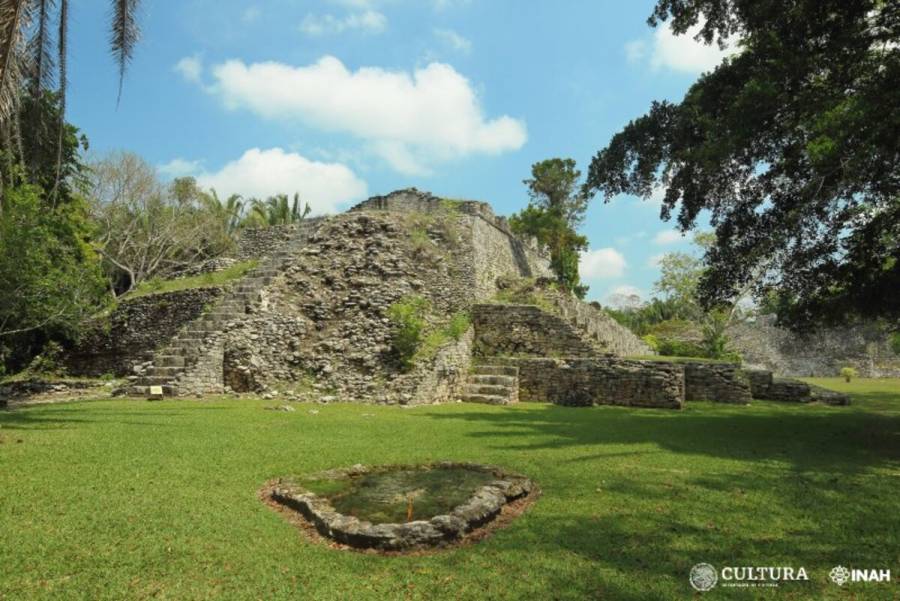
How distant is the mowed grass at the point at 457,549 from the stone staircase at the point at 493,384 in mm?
4801

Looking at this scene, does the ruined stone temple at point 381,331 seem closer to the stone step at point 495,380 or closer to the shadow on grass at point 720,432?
the stone step at point 495,380

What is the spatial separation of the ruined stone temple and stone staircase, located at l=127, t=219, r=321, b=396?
0.04 m

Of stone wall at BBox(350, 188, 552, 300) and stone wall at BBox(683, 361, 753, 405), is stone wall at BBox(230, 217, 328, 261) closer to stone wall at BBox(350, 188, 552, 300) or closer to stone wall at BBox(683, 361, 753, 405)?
stone wall at BBox(350, 188, 552, 300)

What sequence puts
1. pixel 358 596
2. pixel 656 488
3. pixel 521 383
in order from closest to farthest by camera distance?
pixel 358 596, pixel 656 488, pixel 521 383

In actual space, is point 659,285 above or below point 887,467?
above

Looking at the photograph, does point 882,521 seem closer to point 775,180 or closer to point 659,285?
point 775,180

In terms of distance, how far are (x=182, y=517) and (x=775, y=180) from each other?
11145 millimetres

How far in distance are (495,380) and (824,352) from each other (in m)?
34.4

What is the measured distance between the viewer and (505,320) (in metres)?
17.1

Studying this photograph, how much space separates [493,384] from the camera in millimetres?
15266

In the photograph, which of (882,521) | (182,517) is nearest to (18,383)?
(182,517)

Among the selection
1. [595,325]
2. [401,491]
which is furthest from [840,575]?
[595,325]

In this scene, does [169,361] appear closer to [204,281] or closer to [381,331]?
[204,281]

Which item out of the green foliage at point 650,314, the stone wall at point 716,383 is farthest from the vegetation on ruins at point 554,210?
the stone wall at point 716,383
